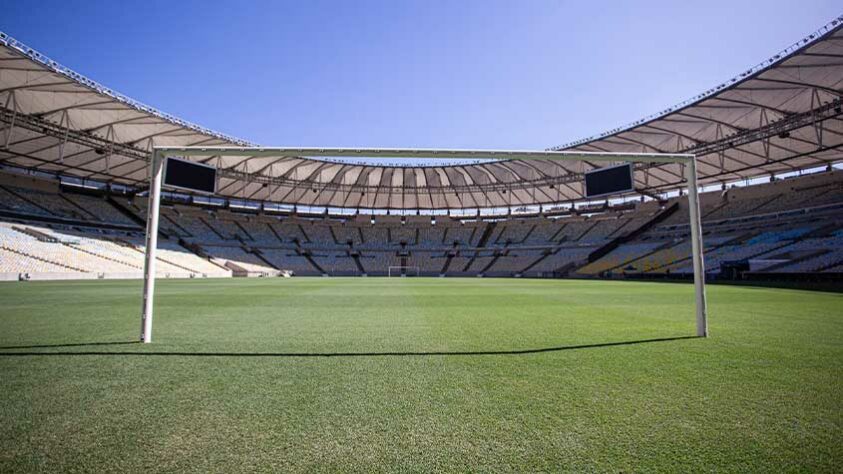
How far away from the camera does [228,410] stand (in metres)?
2.83

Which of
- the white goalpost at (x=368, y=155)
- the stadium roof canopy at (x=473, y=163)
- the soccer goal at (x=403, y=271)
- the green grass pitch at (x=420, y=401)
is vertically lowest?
the green grass pitch at (x=420, y=401)

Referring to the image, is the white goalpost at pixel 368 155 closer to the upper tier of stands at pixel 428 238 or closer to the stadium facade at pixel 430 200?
the stadium facade at pixel 430 200

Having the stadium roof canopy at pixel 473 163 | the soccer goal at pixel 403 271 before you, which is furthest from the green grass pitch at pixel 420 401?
the soccer goal at pixel 403 271

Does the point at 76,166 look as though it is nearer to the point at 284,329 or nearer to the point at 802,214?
the point at 284,329

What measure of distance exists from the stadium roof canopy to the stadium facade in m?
0.15

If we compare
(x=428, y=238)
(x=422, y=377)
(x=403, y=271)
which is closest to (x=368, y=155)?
(x=422, y=377)

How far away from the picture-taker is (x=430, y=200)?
57875 millimetres

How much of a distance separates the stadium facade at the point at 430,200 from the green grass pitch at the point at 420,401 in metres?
3.69

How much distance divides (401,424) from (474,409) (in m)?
0.60

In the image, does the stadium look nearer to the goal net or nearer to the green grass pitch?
the green grass pitch

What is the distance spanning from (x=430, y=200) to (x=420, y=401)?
5531cm

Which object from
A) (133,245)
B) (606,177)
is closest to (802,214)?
(606,177)

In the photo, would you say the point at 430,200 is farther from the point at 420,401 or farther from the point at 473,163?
the point at 420,401

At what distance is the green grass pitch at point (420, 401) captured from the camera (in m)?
2.09
